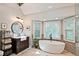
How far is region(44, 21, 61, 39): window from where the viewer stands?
190 centimetres

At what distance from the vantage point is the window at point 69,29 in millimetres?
1846

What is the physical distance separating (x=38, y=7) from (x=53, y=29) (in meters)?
0.51

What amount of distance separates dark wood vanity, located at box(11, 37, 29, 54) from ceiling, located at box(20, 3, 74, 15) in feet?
1.78

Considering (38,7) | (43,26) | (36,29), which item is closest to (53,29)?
(43,26)

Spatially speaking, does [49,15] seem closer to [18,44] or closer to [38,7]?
[38,7]

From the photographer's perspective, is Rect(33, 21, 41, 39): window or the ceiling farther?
Rect(33, 21, 41, 39): window

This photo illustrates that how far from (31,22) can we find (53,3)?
0.55 m

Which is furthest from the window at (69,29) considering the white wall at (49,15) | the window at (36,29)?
the window at (36,29)

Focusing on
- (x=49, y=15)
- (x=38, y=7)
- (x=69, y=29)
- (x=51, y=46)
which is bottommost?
(x=51, y=46)

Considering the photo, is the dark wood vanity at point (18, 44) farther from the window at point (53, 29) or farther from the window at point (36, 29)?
the window at point (53, 29)

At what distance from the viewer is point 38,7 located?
1.91 m

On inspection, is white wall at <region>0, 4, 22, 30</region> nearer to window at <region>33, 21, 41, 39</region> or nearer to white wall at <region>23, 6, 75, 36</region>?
white wall at <region>23, 6, 75, 36</region>

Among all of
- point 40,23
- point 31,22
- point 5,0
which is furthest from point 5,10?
point 40,23

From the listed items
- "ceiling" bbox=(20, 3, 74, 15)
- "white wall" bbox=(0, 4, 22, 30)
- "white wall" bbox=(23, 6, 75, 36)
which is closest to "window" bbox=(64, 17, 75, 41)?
"white wall" bbox=(23, 6, 75, 36)
